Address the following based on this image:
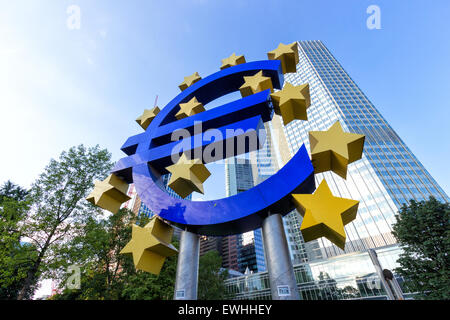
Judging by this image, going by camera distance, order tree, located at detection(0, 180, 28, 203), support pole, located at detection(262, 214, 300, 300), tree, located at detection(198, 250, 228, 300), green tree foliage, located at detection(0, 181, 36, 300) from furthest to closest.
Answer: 1. tree, located at detection(0, 180, 28, 203)
2. tree, located at detection(198, 250, 228, 300)
3. green tree foliage, located at detection(0, 181, 36, 300)
4. support pole, located at detection(262, 214, 300, 300)

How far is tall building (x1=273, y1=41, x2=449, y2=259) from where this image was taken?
5350 centimetres

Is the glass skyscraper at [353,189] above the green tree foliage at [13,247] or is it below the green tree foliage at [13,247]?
above

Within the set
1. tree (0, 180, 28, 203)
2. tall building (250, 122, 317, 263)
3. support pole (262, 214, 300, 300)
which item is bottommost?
support pole (262, 214, 300, 300)

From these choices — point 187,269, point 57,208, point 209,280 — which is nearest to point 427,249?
point 187,269

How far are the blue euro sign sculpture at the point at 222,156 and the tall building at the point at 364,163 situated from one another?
2343 inches

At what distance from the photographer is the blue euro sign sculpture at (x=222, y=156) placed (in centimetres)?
552

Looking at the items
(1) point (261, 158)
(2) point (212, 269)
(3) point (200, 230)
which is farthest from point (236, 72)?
(1) point (261, 158)

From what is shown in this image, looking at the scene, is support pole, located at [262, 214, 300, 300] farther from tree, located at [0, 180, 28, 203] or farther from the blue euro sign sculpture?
tree, located at [0, 180, 28, 203]

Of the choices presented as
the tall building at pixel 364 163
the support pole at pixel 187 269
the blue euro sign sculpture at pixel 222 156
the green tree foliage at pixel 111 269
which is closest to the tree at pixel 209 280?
the green tree foliage at pixel 111 269

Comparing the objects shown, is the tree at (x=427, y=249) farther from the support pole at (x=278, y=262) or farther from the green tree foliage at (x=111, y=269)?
the green tree foliage at (x=111, y=269)

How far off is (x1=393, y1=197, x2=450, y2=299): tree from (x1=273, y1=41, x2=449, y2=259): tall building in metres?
45.9

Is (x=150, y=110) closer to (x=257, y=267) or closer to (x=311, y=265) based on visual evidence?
(x=311, y=265)

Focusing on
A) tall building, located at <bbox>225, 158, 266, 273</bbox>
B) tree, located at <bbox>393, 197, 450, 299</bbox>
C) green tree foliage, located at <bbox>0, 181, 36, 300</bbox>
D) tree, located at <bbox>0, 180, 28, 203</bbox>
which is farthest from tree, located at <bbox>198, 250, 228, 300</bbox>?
tall building, located at <bbox>225, 158, 266, 273</bbox>

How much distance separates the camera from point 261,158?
99.7m
